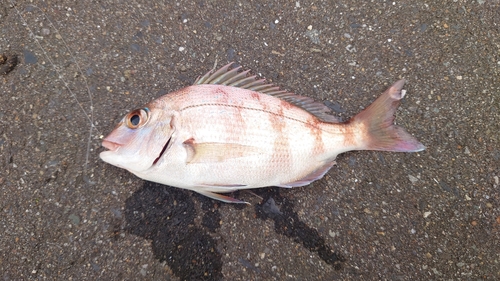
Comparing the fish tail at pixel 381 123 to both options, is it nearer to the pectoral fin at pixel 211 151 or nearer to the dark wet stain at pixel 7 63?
the pectoral fin at pixel 211 151

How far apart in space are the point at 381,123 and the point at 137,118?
1.53 m

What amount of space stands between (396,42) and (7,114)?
9.39ft

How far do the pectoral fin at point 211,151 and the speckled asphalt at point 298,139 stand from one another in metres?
0.44

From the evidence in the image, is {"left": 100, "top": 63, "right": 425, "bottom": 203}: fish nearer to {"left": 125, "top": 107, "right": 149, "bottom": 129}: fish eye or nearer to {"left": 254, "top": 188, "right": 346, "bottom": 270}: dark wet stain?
{"left": 125, "top": 107, "right": 149, "bottom": 129}: fish eye

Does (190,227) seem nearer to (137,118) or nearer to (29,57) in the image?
(137,118)

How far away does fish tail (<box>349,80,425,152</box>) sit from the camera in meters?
2.12

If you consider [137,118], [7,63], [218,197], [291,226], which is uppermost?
[137,118]

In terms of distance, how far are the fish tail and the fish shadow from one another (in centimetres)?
69

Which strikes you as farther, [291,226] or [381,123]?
[291,226]

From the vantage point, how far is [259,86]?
2170mm

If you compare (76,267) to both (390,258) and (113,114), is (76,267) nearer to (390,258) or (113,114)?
(113,114)

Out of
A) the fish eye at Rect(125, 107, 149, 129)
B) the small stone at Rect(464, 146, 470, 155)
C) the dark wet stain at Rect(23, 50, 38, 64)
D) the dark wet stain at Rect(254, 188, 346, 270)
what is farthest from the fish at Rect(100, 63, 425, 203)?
the dark wet stain at Rect(23, 50, 38, 64)

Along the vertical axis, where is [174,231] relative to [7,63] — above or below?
below

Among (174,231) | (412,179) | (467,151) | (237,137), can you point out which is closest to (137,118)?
(237,137)
